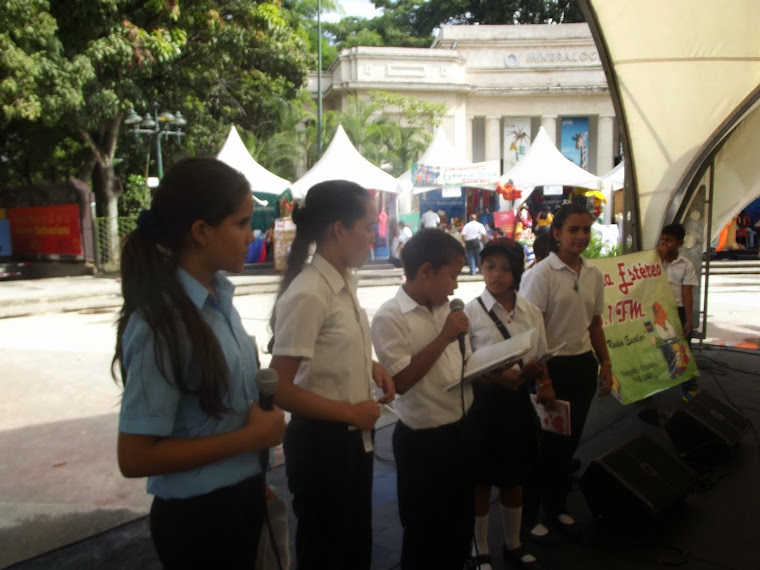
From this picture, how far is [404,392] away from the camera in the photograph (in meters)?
2.39

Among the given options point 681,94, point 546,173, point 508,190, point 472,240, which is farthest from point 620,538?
point 546,173

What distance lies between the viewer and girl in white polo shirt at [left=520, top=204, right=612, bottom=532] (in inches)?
132

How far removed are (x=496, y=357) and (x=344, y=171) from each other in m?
14.9

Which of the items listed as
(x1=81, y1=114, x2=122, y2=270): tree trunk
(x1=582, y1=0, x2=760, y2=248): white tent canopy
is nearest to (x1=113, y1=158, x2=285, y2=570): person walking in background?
(x1=582, y1=0, x2=760, y2=248): white tent canopy

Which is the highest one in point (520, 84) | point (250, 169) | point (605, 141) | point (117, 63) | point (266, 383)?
point (520, 84)

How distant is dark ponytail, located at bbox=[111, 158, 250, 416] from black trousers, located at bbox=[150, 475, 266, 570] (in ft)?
0.76

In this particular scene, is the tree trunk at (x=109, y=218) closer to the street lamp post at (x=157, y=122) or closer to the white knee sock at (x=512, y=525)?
the street lamp post at (x=157, y=122)

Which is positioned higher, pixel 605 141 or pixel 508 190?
pixel 605 141

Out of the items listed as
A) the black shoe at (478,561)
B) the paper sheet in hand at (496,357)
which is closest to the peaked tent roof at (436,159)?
the black shoe at (478,561)

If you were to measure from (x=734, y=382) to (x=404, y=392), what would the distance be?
5.15 metres

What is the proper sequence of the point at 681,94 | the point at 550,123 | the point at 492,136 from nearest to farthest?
the point at 681,94, the point at 492,136, the point at 550,123

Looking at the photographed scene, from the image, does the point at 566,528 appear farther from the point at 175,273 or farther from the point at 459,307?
the point at 175,273

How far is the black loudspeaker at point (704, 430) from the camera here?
14.0 feet

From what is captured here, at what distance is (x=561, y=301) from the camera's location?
3.39 m
